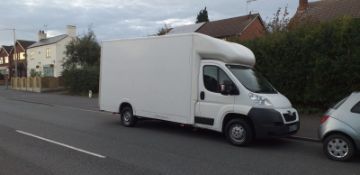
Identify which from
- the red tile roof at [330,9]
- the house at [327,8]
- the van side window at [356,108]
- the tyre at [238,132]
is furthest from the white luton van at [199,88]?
the red tile roof at [330,9]

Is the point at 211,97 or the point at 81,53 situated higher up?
the point at 81,53

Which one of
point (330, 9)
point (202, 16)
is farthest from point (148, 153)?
point (202, 16)

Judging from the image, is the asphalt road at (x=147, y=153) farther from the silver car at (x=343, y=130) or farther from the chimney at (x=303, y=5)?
the chimney at (x=303, y=5)

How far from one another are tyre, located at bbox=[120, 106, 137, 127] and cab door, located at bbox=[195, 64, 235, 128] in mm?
2730

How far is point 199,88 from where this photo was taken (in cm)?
1025

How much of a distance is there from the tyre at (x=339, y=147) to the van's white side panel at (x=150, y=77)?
3.60m

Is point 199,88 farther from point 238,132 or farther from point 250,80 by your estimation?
point 238,132

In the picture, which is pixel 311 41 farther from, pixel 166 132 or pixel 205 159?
pixel 205 159

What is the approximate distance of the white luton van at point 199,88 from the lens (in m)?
9.20

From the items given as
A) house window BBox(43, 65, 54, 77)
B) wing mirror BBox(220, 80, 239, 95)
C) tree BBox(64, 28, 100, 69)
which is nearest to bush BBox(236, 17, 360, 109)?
wing mirror BBox(220, 80, 239, 95)

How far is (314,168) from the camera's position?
7.26 meters

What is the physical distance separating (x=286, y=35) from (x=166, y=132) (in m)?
7.07

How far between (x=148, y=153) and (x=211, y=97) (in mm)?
2535

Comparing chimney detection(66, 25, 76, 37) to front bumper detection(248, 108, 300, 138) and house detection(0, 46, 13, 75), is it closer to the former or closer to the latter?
house detection(0, 46, 13, 75)
